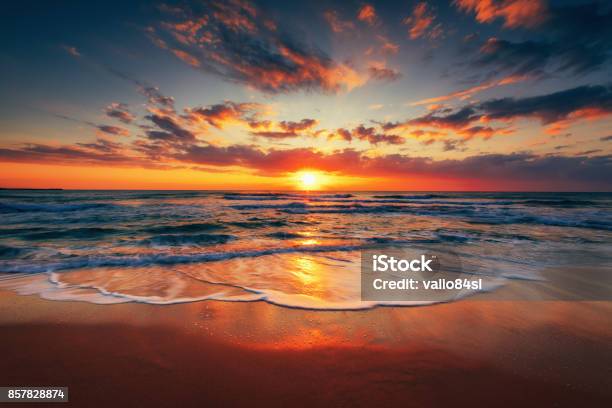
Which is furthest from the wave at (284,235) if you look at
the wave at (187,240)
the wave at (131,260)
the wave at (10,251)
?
the wave at (10,251)

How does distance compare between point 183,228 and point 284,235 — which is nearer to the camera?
point 284,235

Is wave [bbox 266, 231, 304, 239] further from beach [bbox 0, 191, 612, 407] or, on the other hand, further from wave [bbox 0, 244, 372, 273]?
beach [bbox 0, 191, 612, 407]

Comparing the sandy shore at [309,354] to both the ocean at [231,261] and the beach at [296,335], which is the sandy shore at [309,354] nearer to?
the beach at [296,335]

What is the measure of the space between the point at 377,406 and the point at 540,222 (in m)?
19.6

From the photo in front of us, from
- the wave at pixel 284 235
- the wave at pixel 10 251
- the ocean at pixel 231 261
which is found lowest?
the wave at pixel 284 235

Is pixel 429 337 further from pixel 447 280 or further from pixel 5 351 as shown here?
pixel 5 351

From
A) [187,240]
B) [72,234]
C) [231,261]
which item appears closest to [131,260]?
[231,261]

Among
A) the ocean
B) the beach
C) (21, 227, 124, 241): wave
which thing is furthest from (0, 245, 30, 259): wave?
(21, 227, 124, 241): wave

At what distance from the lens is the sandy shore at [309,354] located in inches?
82.3

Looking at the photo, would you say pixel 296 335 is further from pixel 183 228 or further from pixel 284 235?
pixel 183 228

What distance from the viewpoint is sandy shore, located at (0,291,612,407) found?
209 cm

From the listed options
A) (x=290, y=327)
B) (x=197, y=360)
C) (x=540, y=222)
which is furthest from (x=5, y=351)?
(x=540, y=222)

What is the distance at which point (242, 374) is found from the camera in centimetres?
232

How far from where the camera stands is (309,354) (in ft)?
8.54
